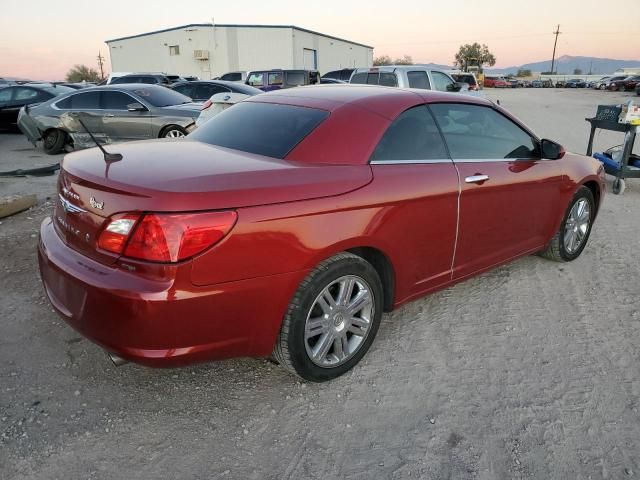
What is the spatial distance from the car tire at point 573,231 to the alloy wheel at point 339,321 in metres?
2.34

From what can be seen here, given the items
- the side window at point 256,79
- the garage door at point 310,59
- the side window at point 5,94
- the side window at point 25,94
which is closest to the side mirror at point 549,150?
the side window at point 25,94

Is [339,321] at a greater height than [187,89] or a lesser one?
lesser

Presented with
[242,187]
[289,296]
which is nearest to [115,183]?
[242,187]

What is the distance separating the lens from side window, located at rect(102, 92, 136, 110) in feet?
32.8

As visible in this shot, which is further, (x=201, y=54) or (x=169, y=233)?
(x=201, y=54)

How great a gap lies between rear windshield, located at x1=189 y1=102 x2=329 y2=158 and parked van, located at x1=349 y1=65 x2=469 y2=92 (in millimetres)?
9781

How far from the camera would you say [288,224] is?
2398 mm

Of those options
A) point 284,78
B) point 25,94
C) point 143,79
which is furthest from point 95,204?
point 143,79

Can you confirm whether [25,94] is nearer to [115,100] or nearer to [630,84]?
[115,100]

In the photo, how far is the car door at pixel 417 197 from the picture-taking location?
2.91 metres

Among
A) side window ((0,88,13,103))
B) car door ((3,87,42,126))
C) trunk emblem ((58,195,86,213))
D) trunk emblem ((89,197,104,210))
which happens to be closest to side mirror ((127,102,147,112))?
car door ((3,87,42,126))

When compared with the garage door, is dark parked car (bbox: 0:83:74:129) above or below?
below

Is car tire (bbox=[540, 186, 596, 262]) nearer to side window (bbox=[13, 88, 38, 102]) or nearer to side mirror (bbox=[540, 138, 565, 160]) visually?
side mirror (bbox=[540, 138, 565, 160])

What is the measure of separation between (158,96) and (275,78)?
1028 centimetres
